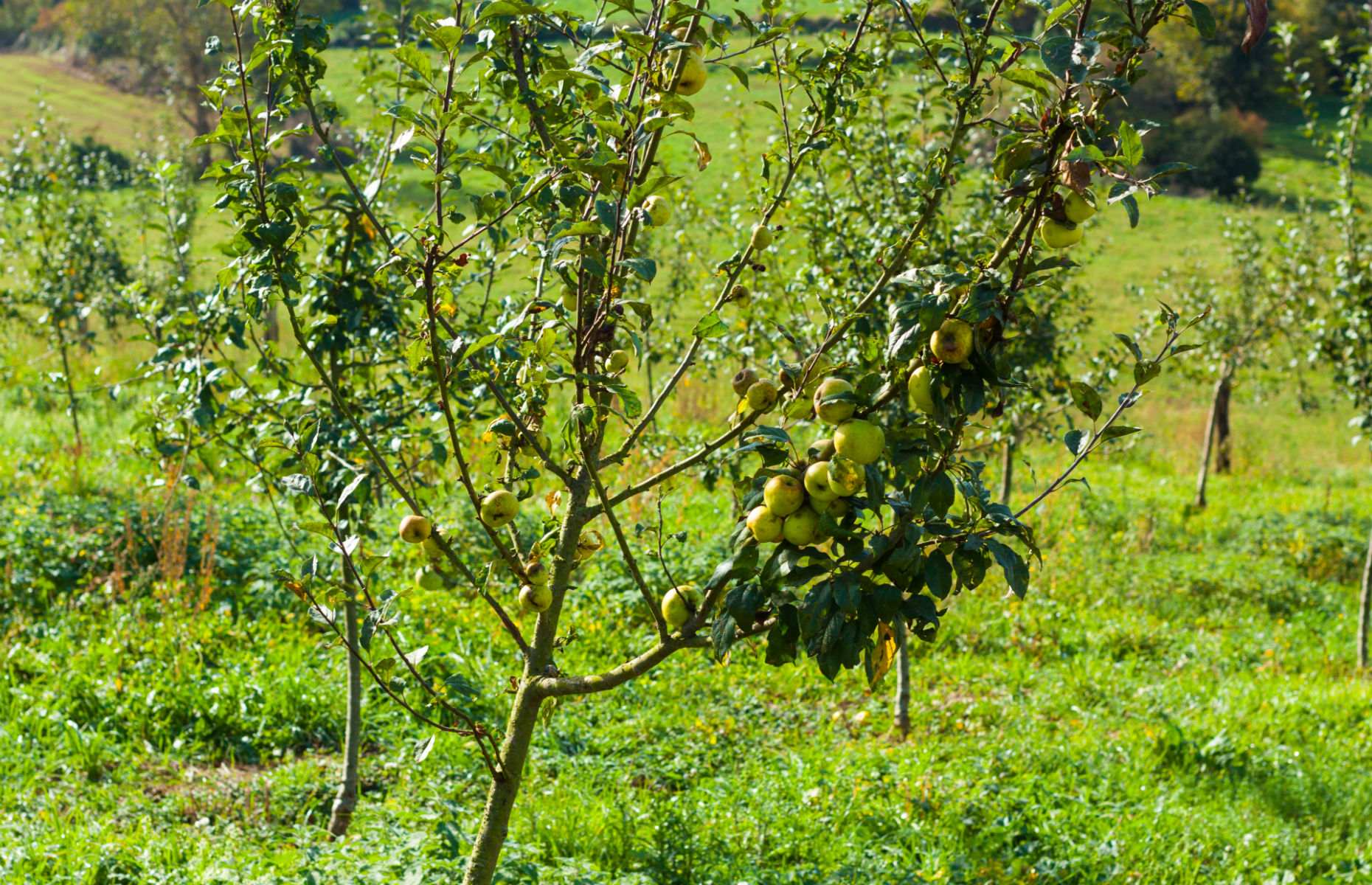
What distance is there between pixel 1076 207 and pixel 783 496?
1.83ft

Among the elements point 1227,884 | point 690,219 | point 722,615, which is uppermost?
point 690,219

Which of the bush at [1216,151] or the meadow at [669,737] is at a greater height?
the bush at [1216,151]

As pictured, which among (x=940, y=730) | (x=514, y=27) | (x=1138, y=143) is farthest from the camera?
(x=940, y=730)

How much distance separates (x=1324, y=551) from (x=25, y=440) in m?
9.94

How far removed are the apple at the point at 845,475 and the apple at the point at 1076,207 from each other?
0.45 metres

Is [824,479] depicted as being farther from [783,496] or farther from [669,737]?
[669,737]

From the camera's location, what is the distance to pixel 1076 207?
4.38 ft

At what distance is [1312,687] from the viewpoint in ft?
16.6

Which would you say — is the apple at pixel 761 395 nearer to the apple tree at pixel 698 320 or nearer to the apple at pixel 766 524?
the apple tree at pixel 698 320

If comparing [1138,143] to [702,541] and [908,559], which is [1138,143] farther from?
[702,541]

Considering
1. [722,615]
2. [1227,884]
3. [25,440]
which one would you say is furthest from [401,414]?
[25,440]

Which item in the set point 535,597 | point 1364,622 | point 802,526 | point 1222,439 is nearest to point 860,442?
point 802,526

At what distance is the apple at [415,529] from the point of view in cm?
154

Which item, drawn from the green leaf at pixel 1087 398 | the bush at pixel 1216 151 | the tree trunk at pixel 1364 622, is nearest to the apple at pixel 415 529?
the green leaf at pixel 1087 398
